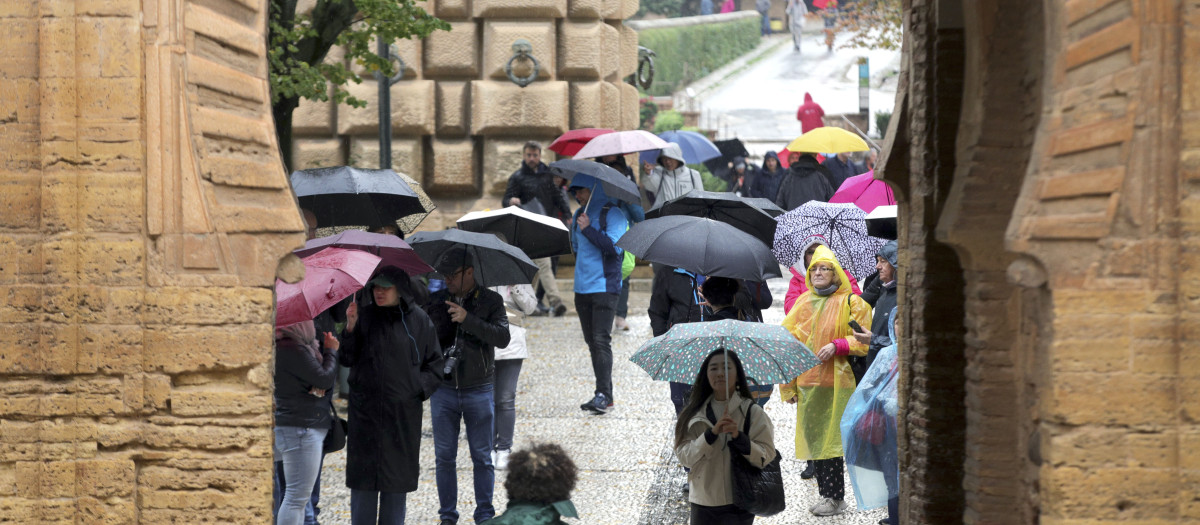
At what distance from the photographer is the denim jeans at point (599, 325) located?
11711 millimetres

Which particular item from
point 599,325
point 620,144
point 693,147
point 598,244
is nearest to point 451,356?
point 599,325

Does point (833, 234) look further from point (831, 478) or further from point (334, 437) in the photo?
point (334, 437)

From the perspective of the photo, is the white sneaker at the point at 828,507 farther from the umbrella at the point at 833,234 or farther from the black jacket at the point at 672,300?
the umbrella at the point at 833,234

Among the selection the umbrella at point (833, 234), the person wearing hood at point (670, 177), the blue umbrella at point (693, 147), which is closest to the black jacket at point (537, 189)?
the person wearing hood at point (670, 177)

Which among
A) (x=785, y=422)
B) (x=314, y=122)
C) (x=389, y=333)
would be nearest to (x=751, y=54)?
(x=314, y=122)

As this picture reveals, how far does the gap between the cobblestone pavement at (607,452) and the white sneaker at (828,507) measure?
0.19 feet

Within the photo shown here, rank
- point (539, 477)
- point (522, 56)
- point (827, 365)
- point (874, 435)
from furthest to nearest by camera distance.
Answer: point (522, 56)
point (827, 365)
point (874, 435)
point (539, 477)

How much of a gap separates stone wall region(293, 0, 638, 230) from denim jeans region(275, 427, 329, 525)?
32.1 feet

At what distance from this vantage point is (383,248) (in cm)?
820

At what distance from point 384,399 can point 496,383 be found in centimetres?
197

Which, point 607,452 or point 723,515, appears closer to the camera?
point 723,515

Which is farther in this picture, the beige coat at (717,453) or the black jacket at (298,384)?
the black jacket at (298,384)

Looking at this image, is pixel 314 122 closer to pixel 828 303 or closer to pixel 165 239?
pixel 828 303

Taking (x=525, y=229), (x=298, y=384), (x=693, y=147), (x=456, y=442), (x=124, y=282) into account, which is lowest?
(x=456, y=442)
